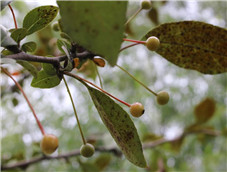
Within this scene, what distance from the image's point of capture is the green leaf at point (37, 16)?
67 centimetres

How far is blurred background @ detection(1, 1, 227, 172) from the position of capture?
184cm

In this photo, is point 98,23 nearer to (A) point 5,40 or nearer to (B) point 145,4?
(A) point 5,40

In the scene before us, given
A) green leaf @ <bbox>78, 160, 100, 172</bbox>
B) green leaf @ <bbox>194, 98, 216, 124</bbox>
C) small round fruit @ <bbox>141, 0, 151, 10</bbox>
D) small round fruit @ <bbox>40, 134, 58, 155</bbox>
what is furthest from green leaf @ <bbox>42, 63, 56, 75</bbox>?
green leaf @ <bbox>194, 98, 216, 124</bbox>

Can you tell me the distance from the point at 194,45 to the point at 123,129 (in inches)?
10.9

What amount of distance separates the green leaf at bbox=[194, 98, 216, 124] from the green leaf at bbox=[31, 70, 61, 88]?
1.16 m

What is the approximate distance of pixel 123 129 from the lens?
2.07 feet

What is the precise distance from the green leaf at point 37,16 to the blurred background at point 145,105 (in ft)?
2.68

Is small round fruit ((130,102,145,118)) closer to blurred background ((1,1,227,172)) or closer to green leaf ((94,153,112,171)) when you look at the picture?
blurred background ((1,1,227,172))

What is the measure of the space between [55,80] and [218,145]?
2863 mm

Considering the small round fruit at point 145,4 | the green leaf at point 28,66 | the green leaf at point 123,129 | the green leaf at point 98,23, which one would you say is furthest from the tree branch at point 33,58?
the small round fruit at point 145,4

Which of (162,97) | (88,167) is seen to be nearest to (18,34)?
(162,97)

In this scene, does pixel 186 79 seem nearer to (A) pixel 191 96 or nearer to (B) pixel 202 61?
→ (A) pixel 191 96

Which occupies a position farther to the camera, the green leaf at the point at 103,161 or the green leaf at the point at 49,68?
the green leaf at the point at 103,161

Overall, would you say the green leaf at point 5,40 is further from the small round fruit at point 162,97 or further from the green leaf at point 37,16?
the small round fruit at point 162,97
